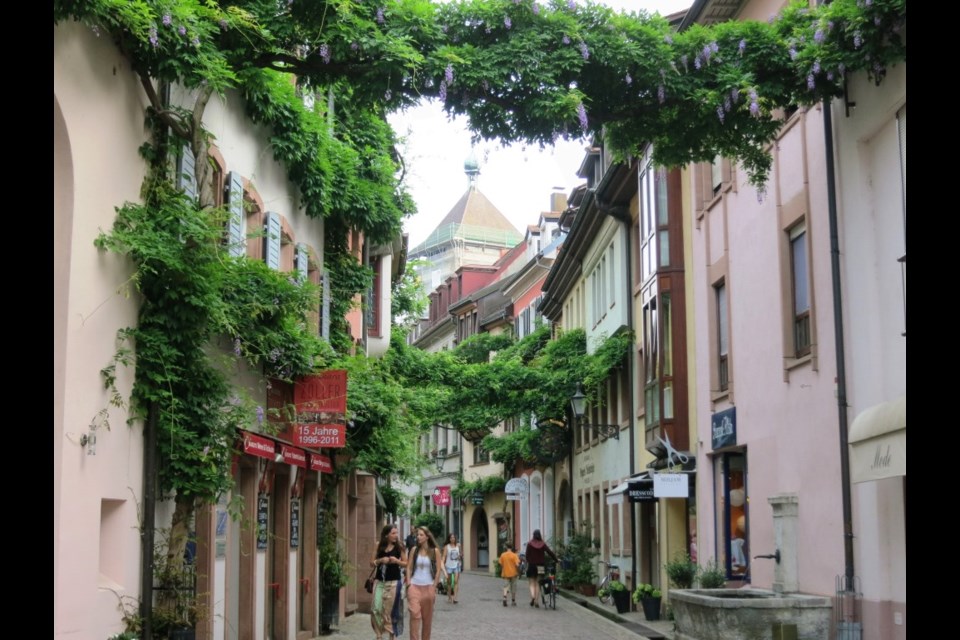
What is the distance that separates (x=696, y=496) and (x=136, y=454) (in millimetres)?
14653

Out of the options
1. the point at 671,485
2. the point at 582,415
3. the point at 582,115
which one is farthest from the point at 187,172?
the point at 582,415

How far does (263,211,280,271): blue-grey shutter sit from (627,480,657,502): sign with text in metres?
11.6

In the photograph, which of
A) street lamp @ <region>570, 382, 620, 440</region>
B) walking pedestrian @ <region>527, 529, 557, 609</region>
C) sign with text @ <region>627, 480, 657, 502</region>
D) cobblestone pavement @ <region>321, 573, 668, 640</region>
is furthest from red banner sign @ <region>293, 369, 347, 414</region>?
street lamp @ <region>570, 382, 620, 440</region>

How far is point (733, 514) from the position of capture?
21688 millimetres

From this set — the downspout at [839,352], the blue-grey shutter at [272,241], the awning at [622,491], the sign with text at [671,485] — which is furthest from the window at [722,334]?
the blue-grey shutter at [272,241]

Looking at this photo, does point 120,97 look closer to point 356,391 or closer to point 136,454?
point 136,454

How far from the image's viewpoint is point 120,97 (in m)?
11.3

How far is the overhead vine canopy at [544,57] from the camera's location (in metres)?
12.0

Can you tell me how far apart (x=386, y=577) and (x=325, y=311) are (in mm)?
5019

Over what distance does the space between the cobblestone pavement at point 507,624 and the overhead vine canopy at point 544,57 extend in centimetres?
1085

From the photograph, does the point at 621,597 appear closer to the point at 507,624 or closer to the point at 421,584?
the point at 507,624

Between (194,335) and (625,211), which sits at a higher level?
(625,211)
